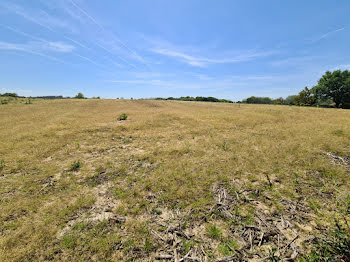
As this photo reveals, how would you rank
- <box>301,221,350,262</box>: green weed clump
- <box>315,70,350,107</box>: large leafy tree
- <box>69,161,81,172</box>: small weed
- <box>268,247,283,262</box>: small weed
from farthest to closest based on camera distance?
<box>315,70,350,107</box>: large leafy tree, <box>69,161,81,172</box>: small weed, <box>268,247,283,262</box>: small weed, <box>301,221,350,262</box>: green weed clump

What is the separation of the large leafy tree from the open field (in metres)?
53.5

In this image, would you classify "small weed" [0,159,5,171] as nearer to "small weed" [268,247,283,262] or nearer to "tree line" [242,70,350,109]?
"small weed" [268,247,283,262]

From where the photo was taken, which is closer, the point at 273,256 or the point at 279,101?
the point at 273,256

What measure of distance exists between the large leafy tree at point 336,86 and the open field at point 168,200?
5347 cm

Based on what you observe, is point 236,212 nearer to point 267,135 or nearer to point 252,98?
point 267,135

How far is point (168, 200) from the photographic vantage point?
13.5 feet

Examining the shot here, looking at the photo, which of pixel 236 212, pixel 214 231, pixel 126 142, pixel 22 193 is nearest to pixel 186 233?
pixel 214 231

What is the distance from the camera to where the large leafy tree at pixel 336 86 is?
39906 mm

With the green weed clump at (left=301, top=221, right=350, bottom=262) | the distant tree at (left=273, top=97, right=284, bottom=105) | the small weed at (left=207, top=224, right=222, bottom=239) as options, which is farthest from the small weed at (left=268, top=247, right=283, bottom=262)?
the distant tree at (left=273, top=97, right=284, bottom=105)

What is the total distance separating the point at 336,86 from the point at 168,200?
64.4m

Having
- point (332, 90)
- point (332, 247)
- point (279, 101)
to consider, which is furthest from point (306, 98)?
point (332, 247)

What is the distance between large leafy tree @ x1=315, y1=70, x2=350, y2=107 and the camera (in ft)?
131

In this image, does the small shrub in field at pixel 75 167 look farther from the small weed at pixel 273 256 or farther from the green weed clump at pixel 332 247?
the green weed clump at pixel 332 247

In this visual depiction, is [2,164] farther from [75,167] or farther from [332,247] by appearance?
[332,247]
